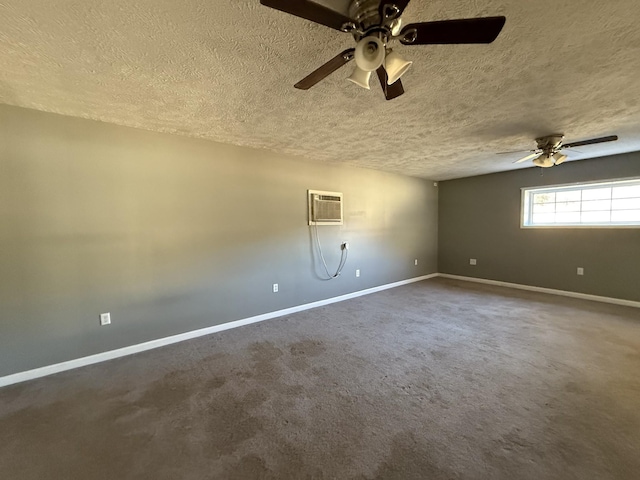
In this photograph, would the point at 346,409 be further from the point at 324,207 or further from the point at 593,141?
the point at 593,141

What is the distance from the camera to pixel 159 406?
191 cm

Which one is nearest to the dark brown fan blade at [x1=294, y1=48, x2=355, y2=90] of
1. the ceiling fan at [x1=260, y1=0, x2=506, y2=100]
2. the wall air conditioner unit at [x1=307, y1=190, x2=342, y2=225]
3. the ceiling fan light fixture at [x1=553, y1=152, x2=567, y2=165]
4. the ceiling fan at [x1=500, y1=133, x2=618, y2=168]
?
the ceiling fan at [x1=260, y1=0, x2=506, y2=100]

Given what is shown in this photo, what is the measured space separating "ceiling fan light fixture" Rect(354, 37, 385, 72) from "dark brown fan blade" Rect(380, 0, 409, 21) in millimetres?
89

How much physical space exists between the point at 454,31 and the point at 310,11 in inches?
25.7

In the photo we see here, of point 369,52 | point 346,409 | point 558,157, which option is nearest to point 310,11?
point 369,52

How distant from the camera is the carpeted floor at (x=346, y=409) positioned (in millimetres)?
1424

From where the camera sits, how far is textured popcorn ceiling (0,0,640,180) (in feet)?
4.27

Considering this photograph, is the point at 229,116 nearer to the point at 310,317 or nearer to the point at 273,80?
the point at 273,80

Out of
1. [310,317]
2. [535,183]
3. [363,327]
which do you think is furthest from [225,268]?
[535,183]

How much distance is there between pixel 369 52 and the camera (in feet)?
4.05

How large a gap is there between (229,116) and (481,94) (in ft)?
7.20

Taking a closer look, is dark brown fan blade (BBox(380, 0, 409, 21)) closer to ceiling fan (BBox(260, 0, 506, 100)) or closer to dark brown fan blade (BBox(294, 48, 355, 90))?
ceiling fan (BBox(260, 0, 506, 100))

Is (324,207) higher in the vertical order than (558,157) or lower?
lower


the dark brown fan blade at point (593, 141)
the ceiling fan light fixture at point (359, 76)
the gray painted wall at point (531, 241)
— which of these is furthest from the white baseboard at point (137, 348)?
the dark brown fan blade at point (593, 141)
